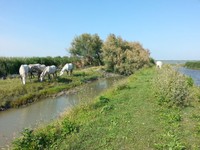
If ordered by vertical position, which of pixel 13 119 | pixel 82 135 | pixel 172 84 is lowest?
pixel 13 119

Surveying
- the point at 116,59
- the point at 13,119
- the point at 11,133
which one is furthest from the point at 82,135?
the point at 116,59

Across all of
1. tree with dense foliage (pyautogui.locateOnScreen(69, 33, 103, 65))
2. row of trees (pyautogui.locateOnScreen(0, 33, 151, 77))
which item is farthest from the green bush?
tree with dense foliage (pyautogui.locateOnScreen(69, 33, 103, 65))

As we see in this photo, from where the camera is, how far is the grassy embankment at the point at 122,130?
7.45 meters

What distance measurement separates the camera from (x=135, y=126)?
8922 millimetres

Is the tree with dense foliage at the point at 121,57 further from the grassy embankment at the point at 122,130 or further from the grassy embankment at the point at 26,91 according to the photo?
the grassy embankment at the point at 122,130

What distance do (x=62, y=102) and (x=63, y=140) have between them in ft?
38.2

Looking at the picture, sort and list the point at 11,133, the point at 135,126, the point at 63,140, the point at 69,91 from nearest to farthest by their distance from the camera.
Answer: the point at 63,140
the point at 135,126
the point at 11,133
the point at 69,91

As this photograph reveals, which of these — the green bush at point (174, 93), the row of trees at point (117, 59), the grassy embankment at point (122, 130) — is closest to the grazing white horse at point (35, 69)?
the row of trees at point (117, 59)

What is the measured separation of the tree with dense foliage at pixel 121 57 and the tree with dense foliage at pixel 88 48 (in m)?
11.0

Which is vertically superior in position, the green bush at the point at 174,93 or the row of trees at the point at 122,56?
the row of trees at the point at 122,56

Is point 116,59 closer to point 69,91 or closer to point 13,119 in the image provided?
point 69,91

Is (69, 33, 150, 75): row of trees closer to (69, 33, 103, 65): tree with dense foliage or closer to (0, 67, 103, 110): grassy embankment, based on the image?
(69, 33, 103, 65): tree with dense foliage

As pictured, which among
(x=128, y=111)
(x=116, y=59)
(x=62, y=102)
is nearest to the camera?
(x=128, y=111)

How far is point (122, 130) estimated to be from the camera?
8.55 metres
